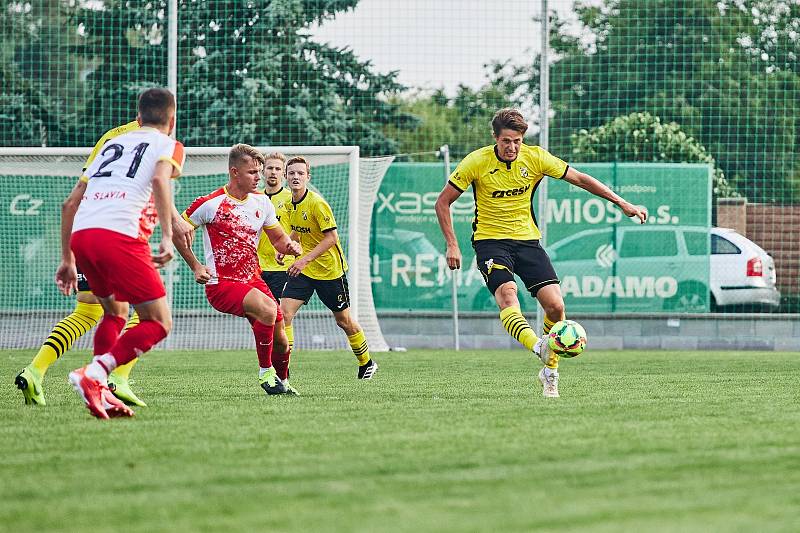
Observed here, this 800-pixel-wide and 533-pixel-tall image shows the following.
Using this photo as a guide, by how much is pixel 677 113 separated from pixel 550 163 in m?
15.8

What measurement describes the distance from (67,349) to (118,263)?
6.36 ft

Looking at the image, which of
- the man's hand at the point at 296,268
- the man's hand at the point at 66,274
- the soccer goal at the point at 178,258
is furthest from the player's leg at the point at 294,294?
the soccer goal at the point at 178,258

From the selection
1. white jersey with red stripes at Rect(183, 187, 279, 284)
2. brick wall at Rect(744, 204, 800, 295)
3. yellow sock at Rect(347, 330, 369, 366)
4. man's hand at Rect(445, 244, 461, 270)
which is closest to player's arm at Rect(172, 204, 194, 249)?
white jersey with red stripes at Rect(183, 187, 279, 284)

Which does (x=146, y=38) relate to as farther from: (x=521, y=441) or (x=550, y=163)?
(x=521, y=441)

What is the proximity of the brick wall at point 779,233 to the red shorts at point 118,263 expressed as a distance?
14.7 metres

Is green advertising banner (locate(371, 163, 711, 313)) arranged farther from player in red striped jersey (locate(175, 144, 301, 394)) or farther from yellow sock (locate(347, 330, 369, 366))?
player in red striped jersey (locate(175, 144, 301, 394))

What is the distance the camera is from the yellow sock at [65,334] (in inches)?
317

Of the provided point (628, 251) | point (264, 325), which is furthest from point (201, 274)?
point (628, 251)

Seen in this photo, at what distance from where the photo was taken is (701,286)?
18.8m

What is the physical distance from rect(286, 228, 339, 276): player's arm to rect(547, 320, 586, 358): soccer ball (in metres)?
2.34

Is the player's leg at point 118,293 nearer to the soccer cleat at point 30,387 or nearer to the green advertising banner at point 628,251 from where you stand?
the soccer cleat at point 30,387

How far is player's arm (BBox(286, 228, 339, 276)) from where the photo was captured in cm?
973

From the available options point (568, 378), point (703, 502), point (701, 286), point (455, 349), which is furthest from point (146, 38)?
point (703, 502)

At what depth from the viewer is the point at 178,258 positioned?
58.1 ft
